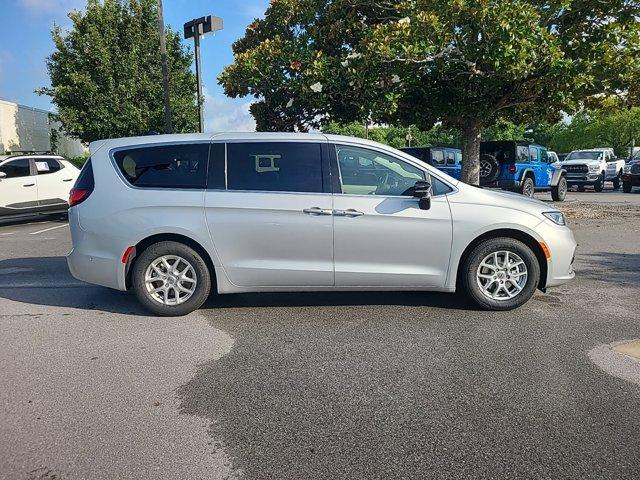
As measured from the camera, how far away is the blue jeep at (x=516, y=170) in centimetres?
1781

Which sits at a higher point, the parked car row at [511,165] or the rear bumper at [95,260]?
the parked car row at [511,165]

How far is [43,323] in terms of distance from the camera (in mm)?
5043

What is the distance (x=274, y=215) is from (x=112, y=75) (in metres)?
19.1

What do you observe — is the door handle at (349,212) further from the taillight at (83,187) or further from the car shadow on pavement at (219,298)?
the taillight at (83,187)

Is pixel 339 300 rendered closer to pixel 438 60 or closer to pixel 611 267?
pixel 611 267

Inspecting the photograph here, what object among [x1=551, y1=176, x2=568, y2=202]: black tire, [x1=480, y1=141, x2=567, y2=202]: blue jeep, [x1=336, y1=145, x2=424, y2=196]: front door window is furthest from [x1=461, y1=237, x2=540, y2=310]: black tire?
[x1=551, y1=176, x2=568, y2=202]: black tire

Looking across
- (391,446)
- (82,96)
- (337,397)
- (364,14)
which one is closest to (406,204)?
(337,397)

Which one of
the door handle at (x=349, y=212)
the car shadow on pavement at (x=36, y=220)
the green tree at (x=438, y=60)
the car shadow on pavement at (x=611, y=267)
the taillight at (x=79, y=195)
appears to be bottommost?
the car shadow on pavement at (x=611, y=267)

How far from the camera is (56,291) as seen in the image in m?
6.24

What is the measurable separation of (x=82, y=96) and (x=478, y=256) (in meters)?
20.1

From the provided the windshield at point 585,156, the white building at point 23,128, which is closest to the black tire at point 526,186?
the windshield at point 585,156

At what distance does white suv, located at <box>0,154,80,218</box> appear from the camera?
1229 cm

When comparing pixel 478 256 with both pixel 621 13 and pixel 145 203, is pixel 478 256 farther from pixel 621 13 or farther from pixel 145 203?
pixel 621 13

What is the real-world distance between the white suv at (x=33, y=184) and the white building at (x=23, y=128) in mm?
12910
